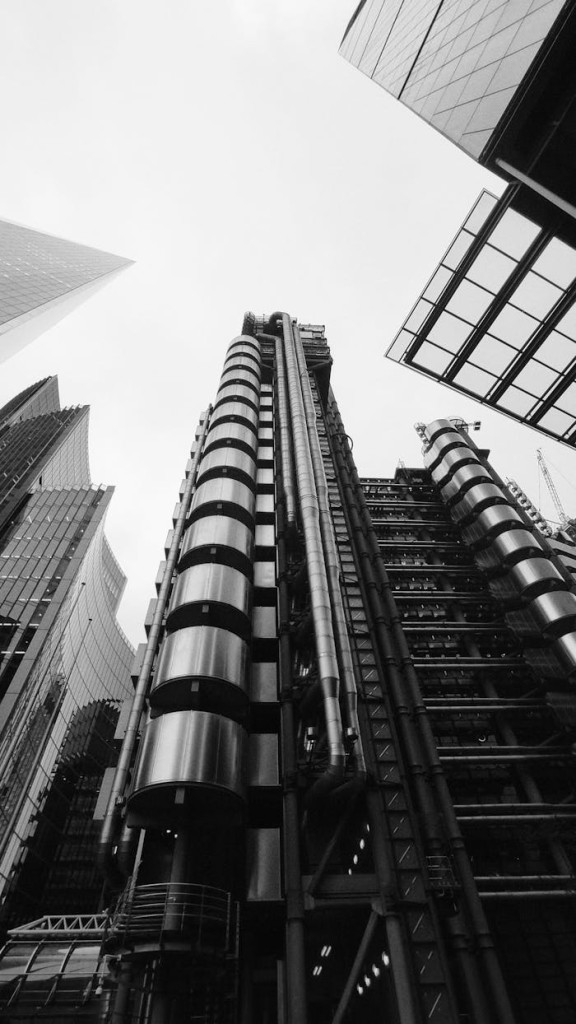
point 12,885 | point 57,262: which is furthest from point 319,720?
point 57,262

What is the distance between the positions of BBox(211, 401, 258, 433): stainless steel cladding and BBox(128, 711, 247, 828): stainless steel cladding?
2498 cm

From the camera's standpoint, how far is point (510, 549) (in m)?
36.1

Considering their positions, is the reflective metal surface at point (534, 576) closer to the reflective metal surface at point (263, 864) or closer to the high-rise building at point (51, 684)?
the reflective metal surface at point (263, 864)

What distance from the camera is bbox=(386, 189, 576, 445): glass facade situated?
15.7 metres

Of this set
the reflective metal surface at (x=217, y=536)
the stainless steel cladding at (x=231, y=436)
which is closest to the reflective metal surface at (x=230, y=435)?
the stainless steel cladding at (x=231, y=436)

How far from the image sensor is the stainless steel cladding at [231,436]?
38.6 m

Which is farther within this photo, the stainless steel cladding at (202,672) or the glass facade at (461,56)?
the stainless steel cladding at (202,672)

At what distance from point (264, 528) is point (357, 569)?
700 centimetres

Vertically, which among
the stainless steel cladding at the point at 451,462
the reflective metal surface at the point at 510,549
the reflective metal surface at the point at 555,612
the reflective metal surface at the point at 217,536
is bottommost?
the reflective metal surface at the point at 555,612

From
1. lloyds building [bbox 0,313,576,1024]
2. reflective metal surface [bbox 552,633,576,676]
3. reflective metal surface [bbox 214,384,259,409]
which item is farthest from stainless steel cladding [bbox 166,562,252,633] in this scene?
reflective metal surface [bbox 214,384,259,409]

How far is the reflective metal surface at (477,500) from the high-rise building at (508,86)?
91.9ft

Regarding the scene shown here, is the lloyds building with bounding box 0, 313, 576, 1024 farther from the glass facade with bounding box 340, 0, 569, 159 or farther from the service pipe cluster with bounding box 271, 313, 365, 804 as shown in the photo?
the glass facade with bounding box 340, 0, 569, 159

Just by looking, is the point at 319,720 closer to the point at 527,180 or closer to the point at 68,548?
the point at 527,180

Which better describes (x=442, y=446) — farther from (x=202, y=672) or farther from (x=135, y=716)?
(x=135, y=716)
